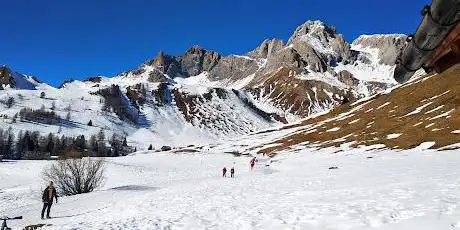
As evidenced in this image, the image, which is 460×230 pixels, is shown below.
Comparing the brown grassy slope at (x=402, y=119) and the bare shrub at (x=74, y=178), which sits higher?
the brown grassy slope at (x=402, y=119)

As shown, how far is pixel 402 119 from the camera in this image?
323ft

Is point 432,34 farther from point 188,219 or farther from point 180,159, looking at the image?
point 180,159

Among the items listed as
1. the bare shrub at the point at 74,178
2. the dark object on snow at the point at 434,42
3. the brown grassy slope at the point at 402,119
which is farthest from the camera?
the brown grassy slope at the point at 402,119

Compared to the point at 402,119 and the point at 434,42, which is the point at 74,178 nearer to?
the point at 434,42

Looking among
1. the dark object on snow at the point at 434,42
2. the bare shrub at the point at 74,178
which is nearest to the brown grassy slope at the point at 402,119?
the bare shrub at the point at 74,178

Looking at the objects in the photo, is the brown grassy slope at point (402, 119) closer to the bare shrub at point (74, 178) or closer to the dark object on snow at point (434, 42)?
the bare shrub at point (74, 178)

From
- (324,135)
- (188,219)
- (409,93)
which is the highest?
(409,93)

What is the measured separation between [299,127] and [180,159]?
182 feet

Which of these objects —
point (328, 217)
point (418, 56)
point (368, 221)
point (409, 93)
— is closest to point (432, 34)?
point (418, 56)

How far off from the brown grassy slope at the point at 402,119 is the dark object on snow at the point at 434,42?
166 ft

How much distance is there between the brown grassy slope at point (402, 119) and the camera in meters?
68.0

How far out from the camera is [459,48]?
6734 millimetres

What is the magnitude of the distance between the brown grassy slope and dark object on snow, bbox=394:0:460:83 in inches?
1987

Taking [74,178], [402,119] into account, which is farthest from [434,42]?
[402,119]
